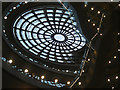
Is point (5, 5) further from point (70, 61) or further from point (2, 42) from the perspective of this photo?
point (70, 61)

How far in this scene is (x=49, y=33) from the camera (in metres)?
26.8

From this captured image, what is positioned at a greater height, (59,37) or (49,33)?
(49,33)

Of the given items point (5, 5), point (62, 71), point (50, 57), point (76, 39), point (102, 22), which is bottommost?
point (62, 71)

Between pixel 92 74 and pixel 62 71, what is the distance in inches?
618

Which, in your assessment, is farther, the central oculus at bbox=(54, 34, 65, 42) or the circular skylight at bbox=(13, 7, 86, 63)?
the central oculus at bbox=(54, 34, 65, 42)

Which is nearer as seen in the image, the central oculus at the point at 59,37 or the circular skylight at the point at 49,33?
the circular skylight at the point at 49,33

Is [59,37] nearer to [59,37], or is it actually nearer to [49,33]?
[59,37]

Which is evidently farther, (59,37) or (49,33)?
(59,37)

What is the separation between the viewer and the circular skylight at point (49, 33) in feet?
77.2

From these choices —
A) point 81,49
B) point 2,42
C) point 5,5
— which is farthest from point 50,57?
point 5,5

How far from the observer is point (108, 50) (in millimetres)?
12344

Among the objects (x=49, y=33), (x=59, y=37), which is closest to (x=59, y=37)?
(x=59, y=37)

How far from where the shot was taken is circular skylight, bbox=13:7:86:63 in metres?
23.5

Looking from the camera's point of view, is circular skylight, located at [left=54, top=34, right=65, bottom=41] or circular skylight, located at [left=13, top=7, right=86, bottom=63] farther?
circular skylight, located at [left=54, top=34, right=65, bottom=41]
